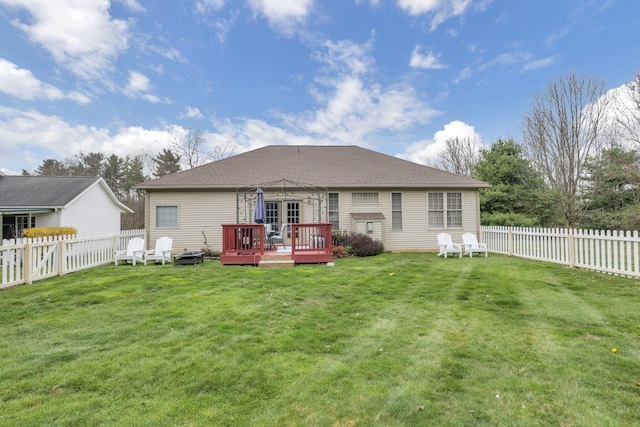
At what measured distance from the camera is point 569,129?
15.0 meters

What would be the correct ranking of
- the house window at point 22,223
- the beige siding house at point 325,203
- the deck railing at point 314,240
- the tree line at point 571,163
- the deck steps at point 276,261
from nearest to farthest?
the deck steps at point 276,261
the deck railing at point 314,240
the beige siding house at point 325,203
the tree line at point 571,163
the house window at point 22,223

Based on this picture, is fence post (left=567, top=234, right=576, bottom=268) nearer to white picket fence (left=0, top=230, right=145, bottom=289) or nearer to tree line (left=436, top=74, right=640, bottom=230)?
tree line (left=436, top=74, right=640, bottom=230)

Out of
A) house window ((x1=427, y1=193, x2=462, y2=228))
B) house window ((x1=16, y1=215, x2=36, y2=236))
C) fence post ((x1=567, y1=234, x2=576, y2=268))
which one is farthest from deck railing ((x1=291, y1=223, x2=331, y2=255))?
house window ((x1=16, y1=215, x2=36, y2=236))

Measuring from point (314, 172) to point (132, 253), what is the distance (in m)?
7.67

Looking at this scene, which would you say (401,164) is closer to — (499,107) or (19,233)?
(499,107)

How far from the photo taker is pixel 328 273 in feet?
23.7

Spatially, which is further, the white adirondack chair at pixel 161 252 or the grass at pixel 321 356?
the white adirondack chair at pixel 161 252

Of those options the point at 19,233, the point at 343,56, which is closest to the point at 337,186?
the point at 343,56

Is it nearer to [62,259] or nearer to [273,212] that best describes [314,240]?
[273,212]

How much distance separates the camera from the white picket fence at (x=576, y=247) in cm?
652

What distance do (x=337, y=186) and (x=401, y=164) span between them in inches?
156

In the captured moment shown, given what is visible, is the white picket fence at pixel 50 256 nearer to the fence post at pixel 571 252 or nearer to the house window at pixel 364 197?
the house window at pixel 364 197

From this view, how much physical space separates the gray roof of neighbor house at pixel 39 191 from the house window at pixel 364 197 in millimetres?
13898

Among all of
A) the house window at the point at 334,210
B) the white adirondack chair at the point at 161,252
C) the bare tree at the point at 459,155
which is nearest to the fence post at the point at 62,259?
the white adirondack chair at the point at 161,252
